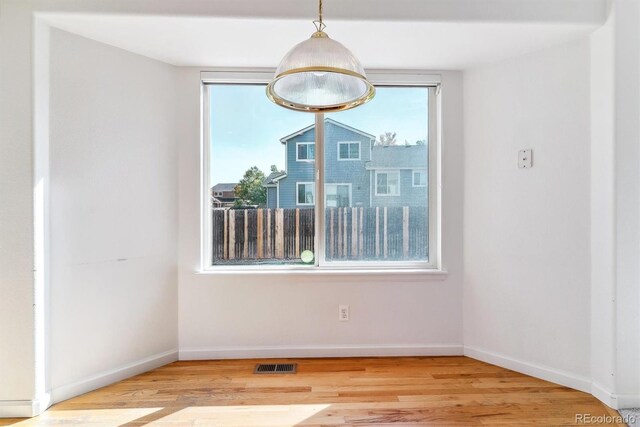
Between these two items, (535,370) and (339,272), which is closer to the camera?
(535,370)

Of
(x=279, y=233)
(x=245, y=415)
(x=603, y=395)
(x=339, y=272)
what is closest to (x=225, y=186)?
(x=279, y=233)

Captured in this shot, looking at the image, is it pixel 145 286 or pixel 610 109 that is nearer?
pixel 610 109

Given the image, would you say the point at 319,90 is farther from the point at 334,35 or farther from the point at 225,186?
the point at 225,186

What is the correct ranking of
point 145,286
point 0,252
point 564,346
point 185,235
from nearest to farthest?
point 0,252 → point 564,346 → point 145,286 → point 185,235

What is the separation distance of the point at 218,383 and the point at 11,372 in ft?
3.74

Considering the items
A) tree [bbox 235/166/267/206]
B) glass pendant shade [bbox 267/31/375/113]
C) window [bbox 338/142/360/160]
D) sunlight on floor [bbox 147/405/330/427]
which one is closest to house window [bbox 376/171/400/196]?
window [bbox 338/142/360/160]

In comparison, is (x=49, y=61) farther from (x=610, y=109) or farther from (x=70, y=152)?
(x=610, y=109)

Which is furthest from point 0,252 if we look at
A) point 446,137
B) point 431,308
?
point 446,137

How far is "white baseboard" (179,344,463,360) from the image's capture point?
2488 millimetres

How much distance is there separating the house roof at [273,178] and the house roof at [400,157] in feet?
2.32

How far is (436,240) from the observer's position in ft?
8.61

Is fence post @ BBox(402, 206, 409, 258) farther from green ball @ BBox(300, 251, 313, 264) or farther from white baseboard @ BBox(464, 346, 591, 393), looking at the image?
white baseboard @ BBox(464, 346, 591, 393)

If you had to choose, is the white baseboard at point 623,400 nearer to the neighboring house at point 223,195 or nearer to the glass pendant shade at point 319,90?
the glass pendant shade at point 319,90

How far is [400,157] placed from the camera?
2.64m
